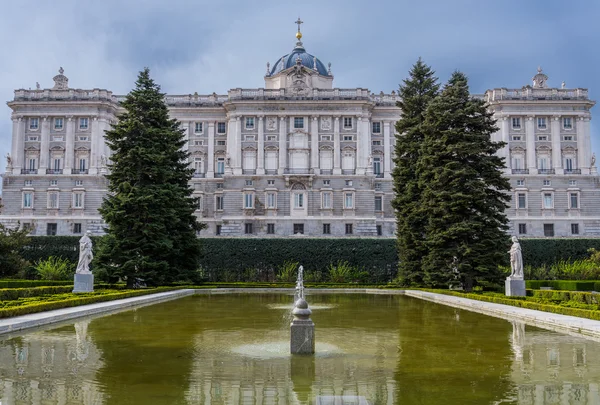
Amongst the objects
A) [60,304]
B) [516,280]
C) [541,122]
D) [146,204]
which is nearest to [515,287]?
[516,280]

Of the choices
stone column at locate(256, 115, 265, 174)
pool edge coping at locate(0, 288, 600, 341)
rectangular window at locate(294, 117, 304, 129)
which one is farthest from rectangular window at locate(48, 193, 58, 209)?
pool edge coping at locate(0, 288, 600, 341)

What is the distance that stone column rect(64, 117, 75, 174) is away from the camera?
5894cm

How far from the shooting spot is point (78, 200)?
57594 mm

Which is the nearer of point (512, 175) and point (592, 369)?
point (592, 369)

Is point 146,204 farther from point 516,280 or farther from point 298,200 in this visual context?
point 298,200

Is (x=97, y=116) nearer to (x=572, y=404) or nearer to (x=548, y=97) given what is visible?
(x=548, y=97)

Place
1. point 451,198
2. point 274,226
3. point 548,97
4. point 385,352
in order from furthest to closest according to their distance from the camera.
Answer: point 548,97
point 274,226
point 451,198
point 385,352

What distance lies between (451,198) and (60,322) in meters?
18.0

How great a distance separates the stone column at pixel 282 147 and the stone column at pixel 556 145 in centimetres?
2773

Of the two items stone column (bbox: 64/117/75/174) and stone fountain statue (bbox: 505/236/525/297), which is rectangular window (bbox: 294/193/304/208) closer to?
stone column (bbox: 64/117/75/174)

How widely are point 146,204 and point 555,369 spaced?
21.6 meters

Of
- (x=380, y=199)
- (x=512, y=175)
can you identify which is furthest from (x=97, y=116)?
(x=512, y=175)

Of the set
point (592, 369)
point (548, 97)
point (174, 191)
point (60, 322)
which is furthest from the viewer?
point (548, 97)

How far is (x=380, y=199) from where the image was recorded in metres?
57.7
